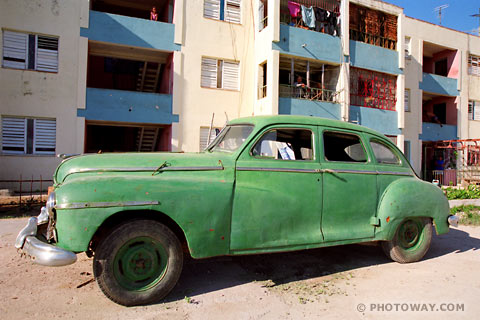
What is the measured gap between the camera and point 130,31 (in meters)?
13.1

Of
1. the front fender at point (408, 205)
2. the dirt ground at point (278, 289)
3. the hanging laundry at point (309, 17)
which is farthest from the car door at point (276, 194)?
the hanging laundry at point (309, 17)

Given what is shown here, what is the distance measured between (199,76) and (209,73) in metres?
0.55

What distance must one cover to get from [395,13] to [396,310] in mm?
17614

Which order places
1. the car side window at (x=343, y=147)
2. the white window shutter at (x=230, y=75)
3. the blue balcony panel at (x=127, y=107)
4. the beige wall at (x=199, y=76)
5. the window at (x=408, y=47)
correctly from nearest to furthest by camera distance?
the car side window at (x=343, y=147)
the blue balcony panel at (x=127, y=107)
the beige wall at (x=199, y=76)
the white window shutter at (x=230, y=75)
the window at (x=408, y=47)

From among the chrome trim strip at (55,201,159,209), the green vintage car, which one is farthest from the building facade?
the chrome trim strip at (55,201,159,209)

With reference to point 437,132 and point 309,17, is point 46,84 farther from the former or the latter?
point 437,132

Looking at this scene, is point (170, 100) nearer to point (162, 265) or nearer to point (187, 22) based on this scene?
point (187, 22)

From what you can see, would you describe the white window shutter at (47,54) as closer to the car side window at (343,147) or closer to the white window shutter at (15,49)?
the white window shutter at (15,49)

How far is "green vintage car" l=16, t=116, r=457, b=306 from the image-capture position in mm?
3119

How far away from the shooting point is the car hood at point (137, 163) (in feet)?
11.1

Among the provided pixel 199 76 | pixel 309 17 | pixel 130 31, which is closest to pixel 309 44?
pixel 309 17

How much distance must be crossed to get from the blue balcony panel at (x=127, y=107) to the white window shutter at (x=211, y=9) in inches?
160

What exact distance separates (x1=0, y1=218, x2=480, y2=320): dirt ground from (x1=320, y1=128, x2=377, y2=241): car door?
0.61 m

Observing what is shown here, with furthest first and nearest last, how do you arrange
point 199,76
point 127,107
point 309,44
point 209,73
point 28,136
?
1. point 309,44
2. point 209,73
3. point 199,76
4. point 127,107
5. point 28,136
